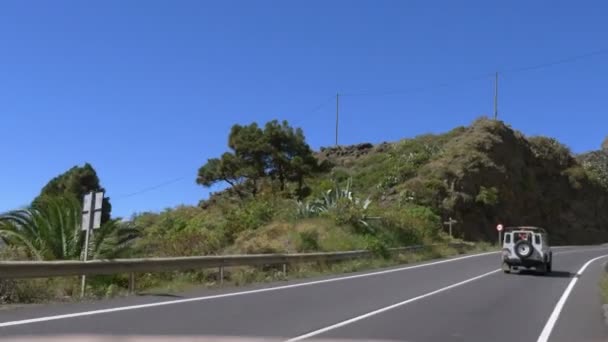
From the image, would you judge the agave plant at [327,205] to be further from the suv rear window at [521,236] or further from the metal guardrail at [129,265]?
the metal guardrail at [129,265]

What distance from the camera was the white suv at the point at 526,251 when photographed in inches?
1005

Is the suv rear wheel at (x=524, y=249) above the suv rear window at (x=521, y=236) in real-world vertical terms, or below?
below

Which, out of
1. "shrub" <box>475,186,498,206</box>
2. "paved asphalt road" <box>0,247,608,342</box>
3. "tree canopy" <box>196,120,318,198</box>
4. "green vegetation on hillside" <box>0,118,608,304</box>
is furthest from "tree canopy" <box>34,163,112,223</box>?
"paved asphalt road" <box>0,247,608,342</box>

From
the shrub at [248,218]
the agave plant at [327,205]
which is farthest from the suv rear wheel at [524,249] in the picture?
the shrub at [248,218]

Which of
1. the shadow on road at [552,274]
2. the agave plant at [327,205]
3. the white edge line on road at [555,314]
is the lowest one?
the white edge line on road at [555,314]

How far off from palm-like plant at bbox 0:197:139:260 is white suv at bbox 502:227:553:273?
14833mm

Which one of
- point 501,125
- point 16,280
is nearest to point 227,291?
point 16,280

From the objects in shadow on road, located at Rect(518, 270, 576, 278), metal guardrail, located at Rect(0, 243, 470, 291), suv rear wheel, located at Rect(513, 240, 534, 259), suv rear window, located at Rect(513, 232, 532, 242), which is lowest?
shadow on road, located at Rect(518, 270, 576, 278)

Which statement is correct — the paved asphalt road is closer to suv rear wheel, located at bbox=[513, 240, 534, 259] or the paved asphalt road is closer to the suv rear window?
suv rear wheel, located at bbox=[513, 240, 534, 259]

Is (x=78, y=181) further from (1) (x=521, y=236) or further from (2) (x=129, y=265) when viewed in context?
(2) (x=129, y=265)

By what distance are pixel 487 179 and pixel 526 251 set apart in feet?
133

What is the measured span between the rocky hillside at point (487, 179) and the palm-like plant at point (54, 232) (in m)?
34.6

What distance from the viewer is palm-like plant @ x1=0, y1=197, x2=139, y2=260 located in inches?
672

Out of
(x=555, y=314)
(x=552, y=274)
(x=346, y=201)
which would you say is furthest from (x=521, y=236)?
(x=346, y=201)
